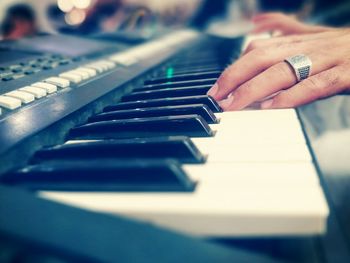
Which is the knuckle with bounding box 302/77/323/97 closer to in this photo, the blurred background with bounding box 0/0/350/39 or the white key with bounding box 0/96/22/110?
the white key with bounding box 0/96/22/110

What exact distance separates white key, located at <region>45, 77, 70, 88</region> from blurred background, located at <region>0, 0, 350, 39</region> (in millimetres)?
774

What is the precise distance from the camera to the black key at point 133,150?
45cm

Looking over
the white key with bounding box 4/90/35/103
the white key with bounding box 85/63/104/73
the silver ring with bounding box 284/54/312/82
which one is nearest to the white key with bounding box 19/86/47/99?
the white key with bounding box 4/90/35/103

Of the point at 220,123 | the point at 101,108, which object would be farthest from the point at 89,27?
the point at 220,123

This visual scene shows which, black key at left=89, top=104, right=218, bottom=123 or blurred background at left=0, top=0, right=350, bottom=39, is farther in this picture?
blurred background at left=0, top=0, right=350, bottom=39

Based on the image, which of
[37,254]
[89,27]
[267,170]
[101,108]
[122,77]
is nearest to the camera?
[37,254]

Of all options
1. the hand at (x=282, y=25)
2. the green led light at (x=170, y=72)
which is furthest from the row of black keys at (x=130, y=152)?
the hand at (x=282, y=25)

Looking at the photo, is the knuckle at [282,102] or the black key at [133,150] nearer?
the black key at [133,150]

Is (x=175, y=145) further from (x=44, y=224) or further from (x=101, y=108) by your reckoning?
(x=101, y=108)

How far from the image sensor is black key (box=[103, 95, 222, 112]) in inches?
27.3

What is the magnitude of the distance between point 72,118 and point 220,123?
25 cm

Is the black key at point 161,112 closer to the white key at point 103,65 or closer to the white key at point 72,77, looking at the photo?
the white key at point 72,77

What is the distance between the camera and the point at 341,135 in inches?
43.4

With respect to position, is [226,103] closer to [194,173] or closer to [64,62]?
[194,173]
